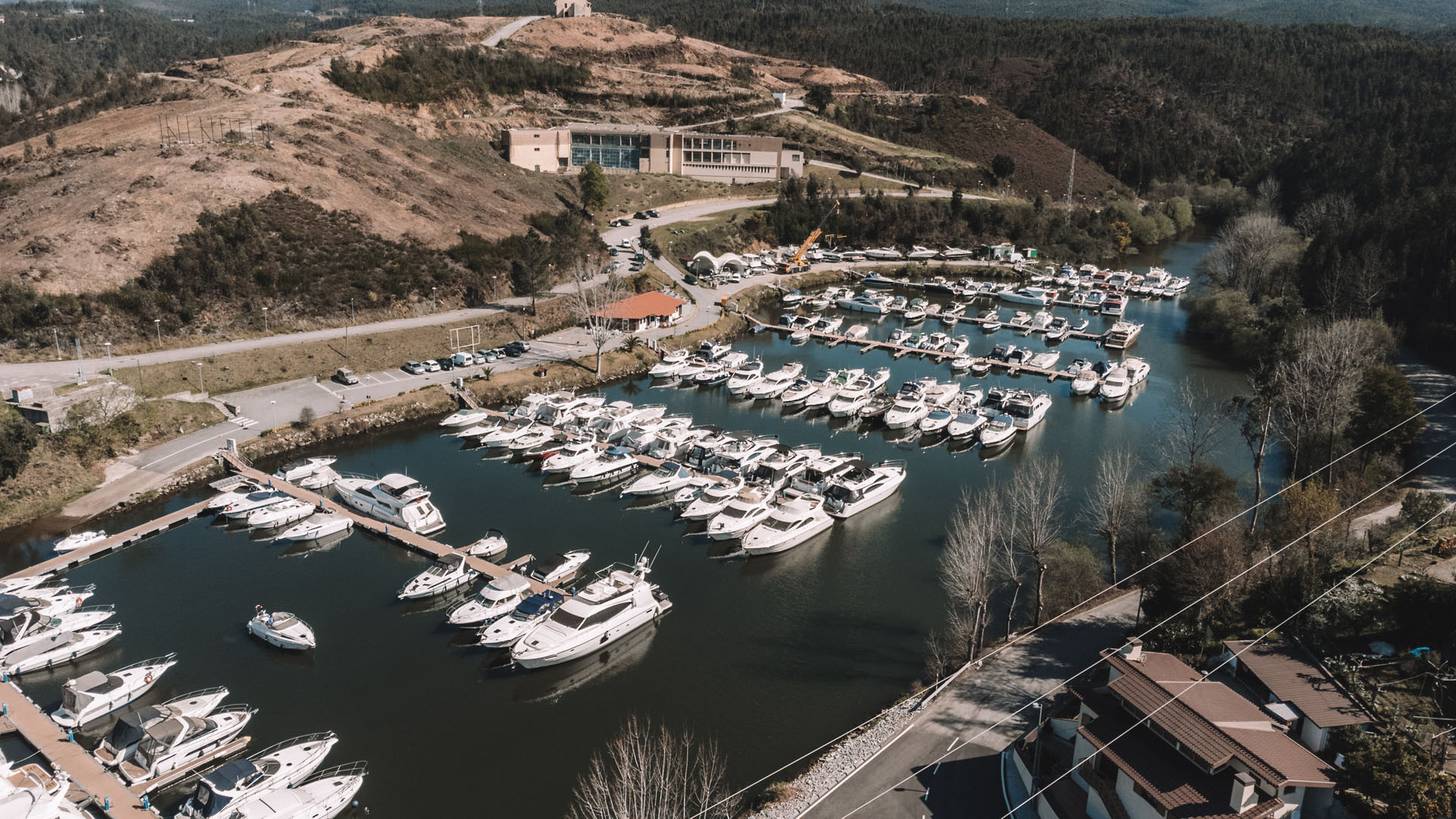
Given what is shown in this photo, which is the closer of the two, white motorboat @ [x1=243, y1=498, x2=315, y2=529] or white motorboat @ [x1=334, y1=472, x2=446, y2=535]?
white motorboat @ [x1=334, y1=472, x2=446, y2=535]

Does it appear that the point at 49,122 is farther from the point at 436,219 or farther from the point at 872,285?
the point at 872,285

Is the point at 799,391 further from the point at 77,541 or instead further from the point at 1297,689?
the point at 77,541

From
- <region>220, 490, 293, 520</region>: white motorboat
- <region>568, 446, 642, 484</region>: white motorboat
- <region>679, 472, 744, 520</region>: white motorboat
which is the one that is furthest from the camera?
<region>568, 446, 642, 484</region>: white motorboat

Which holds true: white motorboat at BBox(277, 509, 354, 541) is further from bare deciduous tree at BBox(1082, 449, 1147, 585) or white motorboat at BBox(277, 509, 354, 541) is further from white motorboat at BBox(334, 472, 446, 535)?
bare deciduous tree at BBox(1082, 449, 1147, 585)

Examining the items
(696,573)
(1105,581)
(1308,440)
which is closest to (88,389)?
(696,573)

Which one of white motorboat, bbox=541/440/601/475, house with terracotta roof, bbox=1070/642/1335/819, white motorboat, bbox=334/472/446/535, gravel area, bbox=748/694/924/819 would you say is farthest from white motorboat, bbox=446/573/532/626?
house with terracotta roof, bbox=1070/642/1335/819

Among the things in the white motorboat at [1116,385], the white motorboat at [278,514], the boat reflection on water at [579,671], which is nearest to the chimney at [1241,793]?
the boat reflection on water at [579,671]
